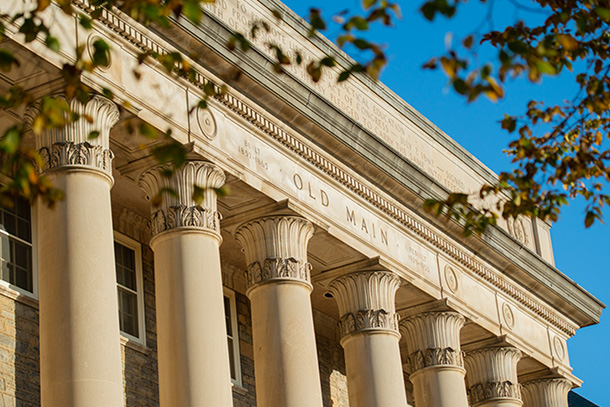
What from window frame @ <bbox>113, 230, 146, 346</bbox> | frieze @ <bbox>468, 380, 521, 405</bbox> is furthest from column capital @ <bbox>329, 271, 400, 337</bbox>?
frieze @ <bbox>468, 380, 521, 405</bbox>

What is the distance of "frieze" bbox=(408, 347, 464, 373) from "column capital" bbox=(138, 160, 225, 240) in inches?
406

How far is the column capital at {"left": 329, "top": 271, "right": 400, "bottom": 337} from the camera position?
101 ft

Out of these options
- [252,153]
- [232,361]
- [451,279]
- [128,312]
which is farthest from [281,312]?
[451,279]

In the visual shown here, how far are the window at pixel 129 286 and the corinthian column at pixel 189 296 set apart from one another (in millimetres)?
3427

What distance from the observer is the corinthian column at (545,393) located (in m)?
39.7

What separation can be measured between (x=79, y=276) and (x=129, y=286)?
7.46m

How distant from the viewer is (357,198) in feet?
102

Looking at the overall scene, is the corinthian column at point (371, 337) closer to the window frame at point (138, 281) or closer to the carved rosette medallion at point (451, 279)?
the carved rosette medallion at point (451, 279)

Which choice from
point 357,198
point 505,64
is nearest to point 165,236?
point 357,198

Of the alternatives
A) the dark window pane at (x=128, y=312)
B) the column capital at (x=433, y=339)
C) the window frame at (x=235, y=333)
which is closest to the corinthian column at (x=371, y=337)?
the column capital at (x=433, y=339)

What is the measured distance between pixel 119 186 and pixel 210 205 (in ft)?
11.4

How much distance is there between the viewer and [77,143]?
73.4 feet

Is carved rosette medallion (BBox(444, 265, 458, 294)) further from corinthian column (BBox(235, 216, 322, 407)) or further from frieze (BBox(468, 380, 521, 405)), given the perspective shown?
corinthian column (BBox(235, 216, 322, 407))

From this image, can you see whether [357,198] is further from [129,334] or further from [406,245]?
[129,334]
